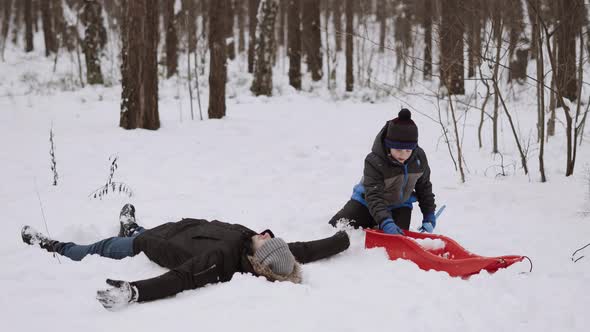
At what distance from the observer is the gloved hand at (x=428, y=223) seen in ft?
13.3

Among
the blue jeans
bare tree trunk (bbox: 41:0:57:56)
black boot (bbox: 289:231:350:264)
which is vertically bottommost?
black boot (bbox: 289:231:350:264)

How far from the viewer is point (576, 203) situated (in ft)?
16.1

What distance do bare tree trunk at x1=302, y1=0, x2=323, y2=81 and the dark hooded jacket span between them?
1267 cm

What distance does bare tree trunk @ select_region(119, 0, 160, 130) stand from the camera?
780 centimetres

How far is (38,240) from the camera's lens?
3631 mm

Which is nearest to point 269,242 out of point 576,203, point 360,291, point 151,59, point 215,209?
point 360,291

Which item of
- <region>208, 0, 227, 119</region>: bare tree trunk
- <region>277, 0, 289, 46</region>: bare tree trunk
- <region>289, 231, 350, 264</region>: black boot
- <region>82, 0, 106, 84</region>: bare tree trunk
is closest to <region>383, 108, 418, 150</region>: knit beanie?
<region>289, 231, 350, 264</region>: black boot

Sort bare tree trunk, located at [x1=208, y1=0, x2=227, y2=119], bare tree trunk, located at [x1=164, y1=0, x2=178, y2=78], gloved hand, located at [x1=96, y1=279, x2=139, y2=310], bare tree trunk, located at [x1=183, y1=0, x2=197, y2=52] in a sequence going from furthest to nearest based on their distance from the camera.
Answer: bare tree trunk, located at [x1=164, y1=0, x2=178, y2=78] < bare tree trunk, located at [x1=183, y1=0, x2=197, y2=52] < bare tree trunk, located at [x1=208, y1=0, x2=227, y2=119] < gloved hand, located at [x1=96, y1=279, x2=139, y2=310]

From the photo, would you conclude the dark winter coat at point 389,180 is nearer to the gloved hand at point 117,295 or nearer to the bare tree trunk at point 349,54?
the gloved hand at point 117,295

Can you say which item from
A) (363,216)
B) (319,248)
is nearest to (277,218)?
(363,216)

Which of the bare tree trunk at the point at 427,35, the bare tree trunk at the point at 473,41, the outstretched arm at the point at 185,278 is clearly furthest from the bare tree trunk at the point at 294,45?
the outstretched arm at the point at 185,278

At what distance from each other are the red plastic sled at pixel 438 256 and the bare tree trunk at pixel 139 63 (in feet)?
17.5

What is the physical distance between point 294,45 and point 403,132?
37.8 feet

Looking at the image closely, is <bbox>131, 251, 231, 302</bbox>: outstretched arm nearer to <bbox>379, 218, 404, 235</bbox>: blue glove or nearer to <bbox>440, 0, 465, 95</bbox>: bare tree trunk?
<bbox>379, 218, 404, 235</bbox>: blue glove
